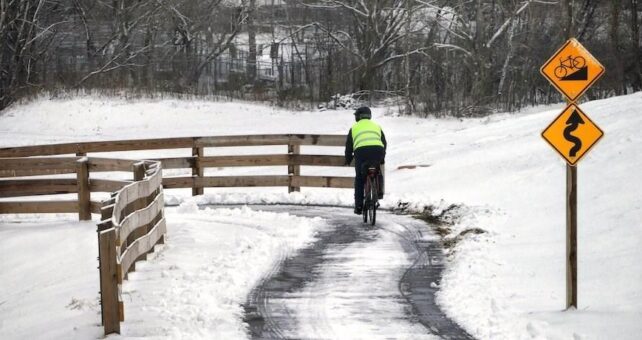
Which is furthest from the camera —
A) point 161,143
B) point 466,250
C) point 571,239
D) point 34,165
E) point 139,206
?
point 161,143

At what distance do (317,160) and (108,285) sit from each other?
1182 cm

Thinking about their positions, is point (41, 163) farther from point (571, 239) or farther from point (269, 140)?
point (571, 239)

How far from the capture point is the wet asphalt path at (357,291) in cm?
805

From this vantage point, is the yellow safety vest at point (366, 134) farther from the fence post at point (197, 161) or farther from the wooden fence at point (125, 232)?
the fence post at point (197, 161)

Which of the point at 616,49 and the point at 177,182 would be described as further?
the point at 616,49

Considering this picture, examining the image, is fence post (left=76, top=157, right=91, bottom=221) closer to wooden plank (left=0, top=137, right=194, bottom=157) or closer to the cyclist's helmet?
wooden plank (left=0, top=137, right=194, bottom=157)

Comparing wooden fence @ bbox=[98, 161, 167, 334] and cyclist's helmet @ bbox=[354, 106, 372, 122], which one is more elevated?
cyclist's helmet @ bbox=[354, 106, 372, 122]

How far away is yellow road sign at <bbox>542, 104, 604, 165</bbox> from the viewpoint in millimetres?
8289

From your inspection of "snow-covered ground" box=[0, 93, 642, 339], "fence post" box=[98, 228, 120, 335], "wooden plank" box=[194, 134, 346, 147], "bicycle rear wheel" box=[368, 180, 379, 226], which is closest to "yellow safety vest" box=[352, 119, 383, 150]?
"bicycle rear wheel" box=[368, 180, 379, 226]

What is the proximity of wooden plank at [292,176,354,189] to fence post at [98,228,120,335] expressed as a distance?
11.4 m

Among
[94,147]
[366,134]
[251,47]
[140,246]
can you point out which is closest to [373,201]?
[366,134]

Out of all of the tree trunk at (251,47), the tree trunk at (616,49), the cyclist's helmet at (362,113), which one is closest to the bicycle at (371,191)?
the cyclist's helmet at (362,113)

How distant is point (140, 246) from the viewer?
10352 millimetres

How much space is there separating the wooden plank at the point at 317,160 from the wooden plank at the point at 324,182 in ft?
1.05
